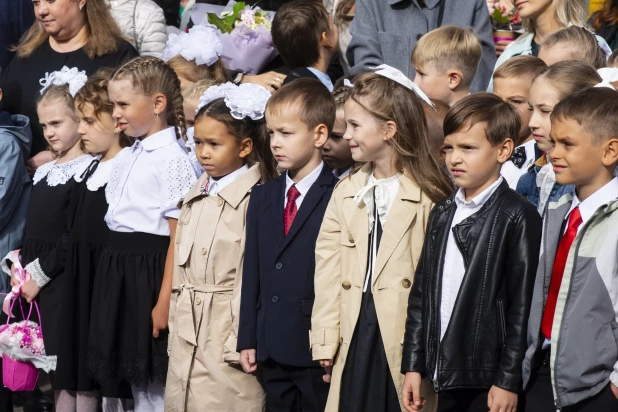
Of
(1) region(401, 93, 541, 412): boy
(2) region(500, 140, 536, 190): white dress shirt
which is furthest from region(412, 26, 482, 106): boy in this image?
(1) region(401, 93, 541, 412): boy

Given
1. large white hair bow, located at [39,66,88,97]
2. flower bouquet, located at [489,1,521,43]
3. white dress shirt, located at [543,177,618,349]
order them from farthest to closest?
flower bouquet, located at [489,1,521,43]
large white hair bow, located at [39,66,88,97]
white dress shirt, located at [543,177,618,349]

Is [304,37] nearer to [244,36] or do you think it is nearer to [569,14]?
[244,36]

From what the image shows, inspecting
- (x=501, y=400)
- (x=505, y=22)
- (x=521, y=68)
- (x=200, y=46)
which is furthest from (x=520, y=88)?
(x=200, y=46)

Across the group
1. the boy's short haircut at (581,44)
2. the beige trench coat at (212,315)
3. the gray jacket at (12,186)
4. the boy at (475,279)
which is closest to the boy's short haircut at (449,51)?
the boy's short haircut at (581,44)

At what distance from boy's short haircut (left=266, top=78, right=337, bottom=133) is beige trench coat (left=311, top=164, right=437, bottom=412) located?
1.27 ft

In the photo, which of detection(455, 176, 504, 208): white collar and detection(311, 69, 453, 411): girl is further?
detection(311, 69, 453, 411): girl

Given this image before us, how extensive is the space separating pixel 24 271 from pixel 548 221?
3436 mm

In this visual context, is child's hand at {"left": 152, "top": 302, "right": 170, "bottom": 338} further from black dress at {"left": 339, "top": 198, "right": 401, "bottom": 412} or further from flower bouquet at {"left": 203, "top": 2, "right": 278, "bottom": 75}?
flower bouquet at {"left": 203, "top": 2, "right": 278, "bottom": 75}

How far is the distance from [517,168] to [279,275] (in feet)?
4.19

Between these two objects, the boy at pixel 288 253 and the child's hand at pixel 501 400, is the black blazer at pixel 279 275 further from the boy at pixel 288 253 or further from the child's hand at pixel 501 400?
the child's hand at pixel 501 400

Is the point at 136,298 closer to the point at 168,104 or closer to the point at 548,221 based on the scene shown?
the point at 168,104

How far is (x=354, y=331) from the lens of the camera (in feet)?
14.8

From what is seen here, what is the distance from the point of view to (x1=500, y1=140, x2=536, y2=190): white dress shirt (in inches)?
189

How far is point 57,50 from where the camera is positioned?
22.5 feet
